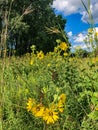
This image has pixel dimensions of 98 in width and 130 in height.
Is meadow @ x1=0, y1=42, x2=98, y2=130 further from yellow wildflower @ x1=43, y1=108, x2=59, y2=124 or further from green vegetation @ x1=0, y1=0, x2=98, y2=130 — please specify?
yellow wildflower @ x1=43, y1=108, x2=59, y2=124

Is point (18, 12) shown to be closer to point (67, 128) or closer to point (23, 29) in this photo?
point (23, 29)

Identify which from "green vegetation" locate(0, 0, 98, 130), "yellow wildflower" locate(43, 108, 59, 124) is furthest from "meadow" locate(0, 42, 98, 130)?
"yellow wildflower" locate(43, 108, 59, 124)

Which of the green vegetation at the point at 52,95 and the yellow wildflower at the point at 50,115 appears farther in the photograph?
the green vegetation at the point at 52,95

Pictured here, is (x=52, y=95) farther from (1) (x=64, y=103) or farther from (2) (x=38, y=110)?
(2) (x=38, y=110)

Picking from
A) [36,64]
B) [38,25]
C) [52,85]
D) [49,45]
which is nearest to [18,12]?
[38,25]

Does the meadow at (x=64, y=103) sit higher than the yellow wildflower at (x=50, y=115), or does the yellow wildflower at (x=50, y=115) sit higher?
the meadow at (x=64, y=103)

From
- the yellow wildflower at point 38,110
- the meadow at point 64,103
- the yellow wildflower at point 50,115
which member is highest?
the meadow at point 64,103

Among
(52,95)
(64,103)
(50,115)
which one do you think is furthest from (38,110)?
(52,95)

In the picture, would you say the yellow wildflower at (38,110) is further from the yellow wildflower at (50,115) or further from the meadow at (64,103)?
the meadow at (64,103)

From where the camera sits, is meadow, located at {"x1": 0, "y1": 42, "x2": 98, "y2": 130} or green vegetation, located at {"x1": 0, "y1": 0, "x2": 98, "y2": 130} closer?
green vegetation, located at {"x1": 0, "y1": 0, "x2": 98, "y2": 130}

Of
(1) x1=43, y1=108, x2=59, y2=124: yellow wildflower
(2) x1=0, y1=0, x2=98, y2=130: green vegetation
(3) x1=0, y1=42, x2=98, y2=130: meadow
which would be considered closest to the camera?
(1) x1=43, y1=108, x2=59, y2=124: yellow wildflower

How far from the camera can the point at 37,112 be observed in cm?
187

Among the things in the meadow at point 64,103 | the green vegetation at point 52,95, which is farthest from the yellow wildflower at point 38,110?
the meadow at point 64,103

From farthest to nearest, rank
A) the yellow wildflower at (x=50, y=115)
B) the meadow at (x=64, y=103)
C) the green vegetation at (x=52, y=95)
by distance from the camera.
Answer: the meadow at (x=64, y=103) → the green vegetation at (x=52, y=95) → the yellow wildflower at (x=50, y=115)
